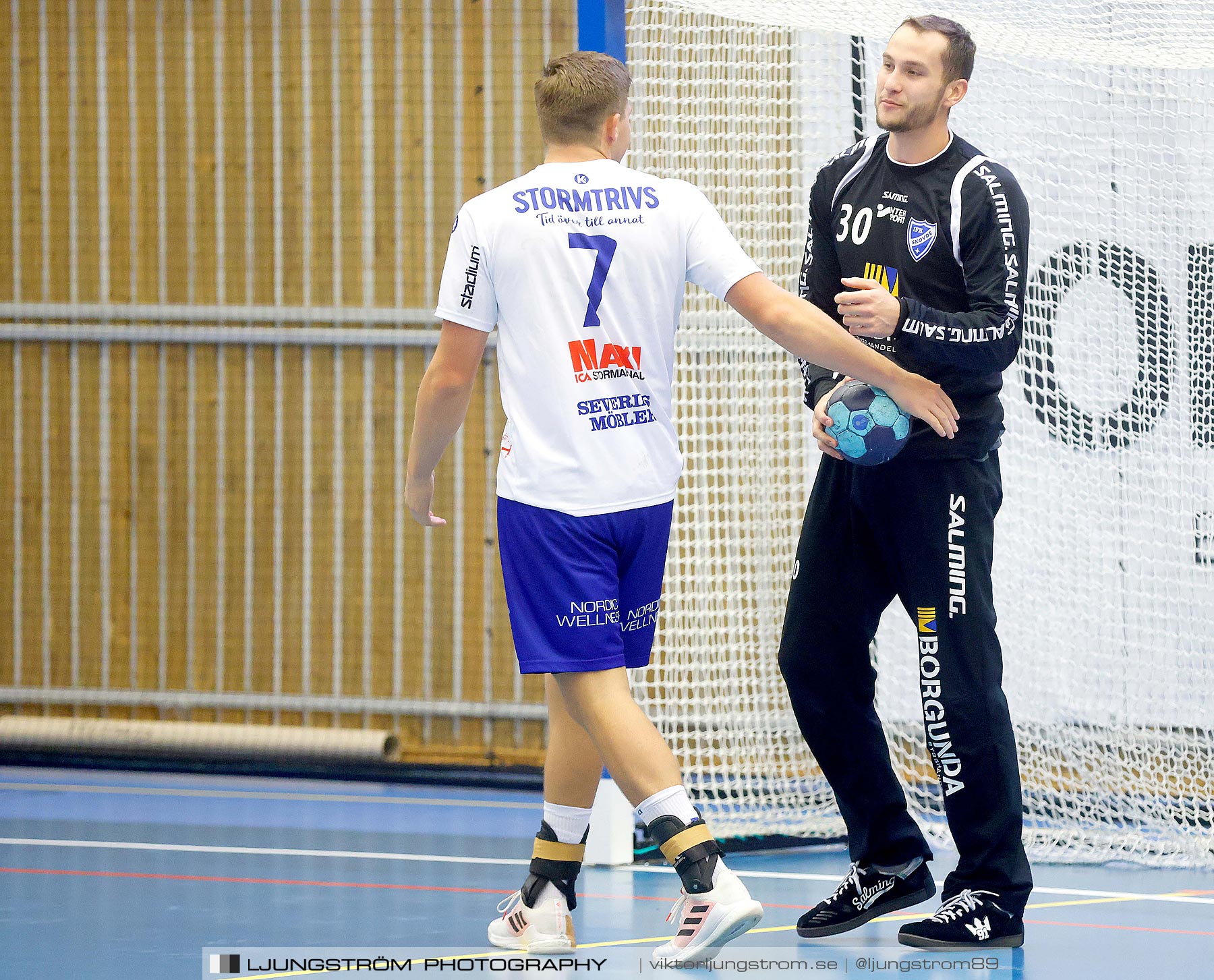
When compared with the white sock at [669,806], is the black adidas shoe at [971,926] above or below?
below

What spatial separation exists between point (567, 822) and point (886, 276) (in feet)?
5.14

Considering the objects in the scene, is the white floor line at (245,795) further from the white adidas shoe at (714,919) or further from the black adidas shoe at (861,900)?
the white adidas shoe at (714,919)

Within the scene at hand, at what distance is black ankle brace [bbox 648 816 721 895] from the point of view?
326cm

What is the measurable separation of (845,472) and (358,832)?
8.72ft

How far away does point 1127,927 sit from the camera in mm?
4137

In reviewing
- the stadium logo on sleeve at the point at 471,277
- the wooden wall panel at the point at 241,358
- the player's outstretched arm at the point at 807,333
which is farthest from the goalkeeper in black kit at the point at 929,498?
the wooden wall panel at the point at 241,358

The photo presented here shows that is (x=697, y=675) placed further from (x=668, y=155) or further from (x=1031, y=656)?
(x=668, y=155)

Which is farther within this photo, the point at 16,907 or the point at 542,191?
the point at 16,907

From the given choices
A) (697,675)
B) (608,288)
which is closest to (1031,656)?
(697,675)

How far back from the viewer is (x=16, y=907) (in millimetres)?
4340

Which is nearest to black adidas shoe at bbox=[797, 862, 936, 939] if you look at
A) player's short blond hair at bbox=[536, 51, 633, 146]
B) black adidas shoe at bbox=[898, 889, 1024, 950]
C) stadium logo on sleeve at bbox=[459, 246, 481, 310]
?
black adidas shoe at bbox=[898, 889, 1024, 950]

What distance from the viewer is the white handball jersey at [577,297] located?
11.1 ft

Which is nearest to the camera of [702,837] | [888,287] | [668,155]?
Result: [702,837]

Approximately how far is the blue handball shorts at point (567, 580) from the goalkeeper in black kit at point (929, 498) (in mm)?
618
